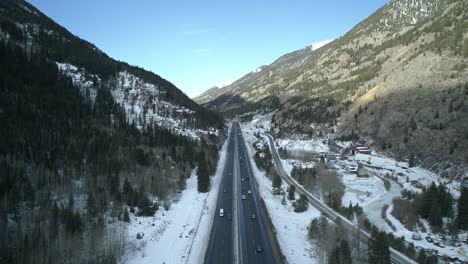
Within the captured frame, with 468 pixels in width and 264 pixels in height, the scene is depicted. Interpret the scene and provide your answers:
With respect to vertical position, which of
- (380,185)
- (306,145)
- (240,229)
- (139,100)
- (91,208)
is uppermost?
(139,100)

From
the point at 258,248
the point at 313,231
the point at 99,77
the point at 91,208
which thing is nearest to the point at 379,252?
the point at 313,231

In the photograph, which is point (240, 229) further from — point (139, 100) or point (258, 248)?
point (139, 100)

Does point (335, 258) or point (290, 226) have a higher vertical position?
point (335, 258)

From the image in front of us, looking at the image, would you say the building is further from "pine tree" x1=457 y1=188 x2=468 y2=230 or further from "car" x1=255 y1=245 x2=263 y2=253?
"car" x1=255 y1=245 x2=263 y2=253

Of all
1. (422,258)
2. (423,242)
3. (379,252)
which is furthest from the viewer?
(423,242)

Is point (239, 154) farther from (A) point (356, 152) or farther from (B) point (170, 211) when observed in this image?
(B) point (170, 211)

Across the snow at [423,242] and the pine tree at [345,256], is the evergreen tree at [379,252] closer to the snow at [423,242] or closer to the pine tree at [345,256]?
the pine tree at [345,256]

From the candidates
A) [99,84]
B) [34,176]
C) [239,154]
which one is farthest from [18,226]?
[99,84]

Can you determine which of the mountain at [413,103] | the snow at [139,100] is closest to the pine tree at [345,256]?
the mountain at [413,103]

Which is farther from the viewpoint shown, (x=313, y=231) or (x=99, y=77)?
(x=99, y=77)
